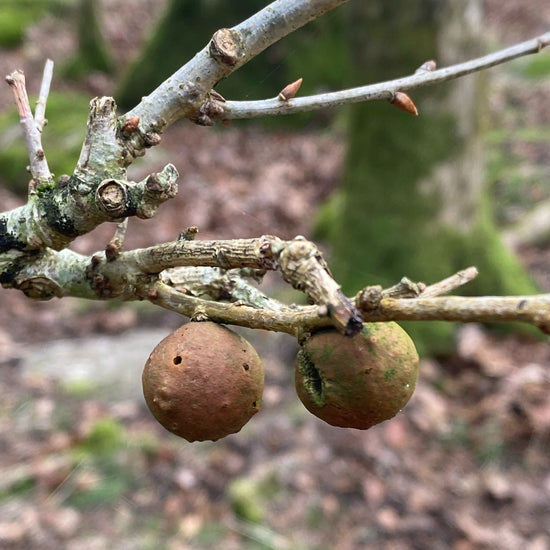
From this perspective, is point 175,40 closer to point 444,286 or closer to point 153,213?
point 153,213

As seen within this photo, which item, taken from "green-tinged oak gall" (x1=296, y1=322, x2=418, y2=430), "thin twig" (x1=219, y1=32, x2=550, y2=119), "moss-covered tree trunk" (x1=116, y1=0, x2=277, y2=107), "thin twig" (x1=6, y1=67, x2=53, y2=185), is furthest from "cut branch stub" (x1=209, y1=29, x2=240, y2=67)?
"moss-covered tree trunk" (x1=116, y1=0, x2=277, y2=107)

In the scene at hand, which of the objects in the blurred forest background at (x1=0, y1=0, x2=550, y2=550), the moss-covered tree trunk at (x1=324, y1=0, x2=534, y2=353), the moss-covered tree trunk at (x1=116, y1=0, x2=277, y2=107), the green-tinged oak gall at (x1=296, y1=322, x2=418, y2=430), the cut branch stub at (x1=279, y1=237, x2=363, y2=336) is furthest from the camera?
the moss-covered tree trunk at (x1=116, y1=0, x2=277, y2=107)

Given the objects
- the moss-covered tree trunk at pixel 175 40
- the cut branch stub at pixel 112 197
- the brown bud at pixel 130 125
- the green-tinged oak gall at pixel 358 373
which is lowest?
the green-tinged oak gall at pixel 358 373

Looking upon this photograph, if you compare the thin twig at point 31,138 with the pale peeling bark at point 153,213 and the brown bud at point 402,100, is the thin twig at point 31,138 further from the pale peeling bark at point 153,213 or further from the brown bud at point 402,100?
the brown bud at point 402,100

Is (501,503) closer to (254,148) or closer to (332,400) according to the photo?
(332,400)

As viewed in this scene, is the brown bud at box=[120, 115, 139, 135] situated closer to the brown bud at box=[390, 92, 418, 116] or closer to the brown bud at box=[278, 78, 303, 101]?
the brown bud at box=[278, 78, 303, 101]

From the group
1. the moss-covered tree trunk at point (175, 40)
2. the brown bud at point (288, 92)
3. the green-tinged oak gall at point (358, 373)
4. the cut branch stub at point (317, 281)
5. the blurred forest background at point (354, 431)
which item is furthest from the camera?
the moss-covered tree trunk at point (175, 40)

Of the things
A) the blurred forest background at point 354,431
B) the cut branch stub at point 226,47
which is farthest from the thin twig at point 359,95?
the blurred forest background at point 354,431
